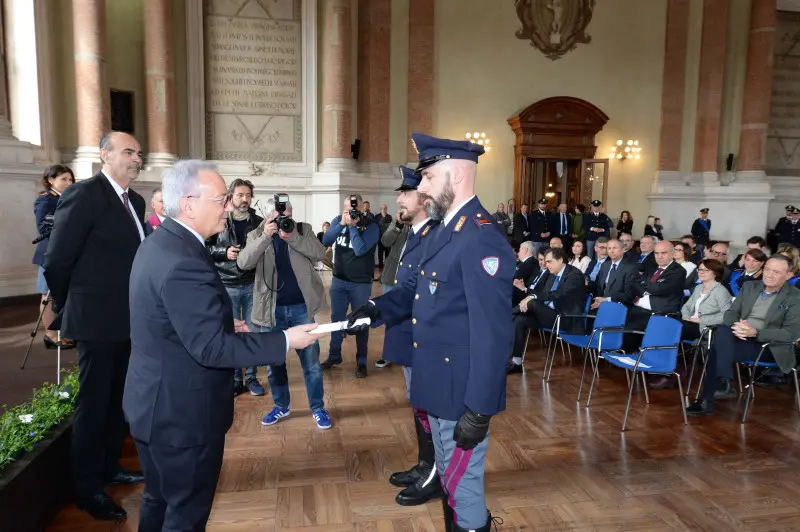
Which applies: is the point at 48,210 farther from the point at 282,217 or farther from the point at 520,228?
the point at 520,228

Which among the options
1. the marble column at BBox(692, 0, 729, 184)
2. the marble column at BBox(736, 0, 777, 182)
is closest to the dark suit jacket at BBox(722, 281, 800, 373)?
the marble column at BBox(692, 0, 729, 184)

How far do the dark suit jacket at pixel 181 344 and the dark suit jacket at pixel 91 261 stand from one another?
41.2 inches

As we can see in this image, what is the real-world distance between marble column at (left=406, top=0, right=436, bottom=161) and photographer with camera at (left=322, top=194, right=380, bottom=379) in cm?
877

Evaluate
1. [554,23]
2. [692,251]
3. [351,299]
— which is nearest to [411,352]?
[351,299]

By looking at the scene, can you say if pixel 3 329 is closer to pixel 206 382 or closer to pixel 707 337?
pixel 206 382

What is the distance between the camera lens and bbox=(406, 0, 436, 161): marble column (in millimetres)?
13500

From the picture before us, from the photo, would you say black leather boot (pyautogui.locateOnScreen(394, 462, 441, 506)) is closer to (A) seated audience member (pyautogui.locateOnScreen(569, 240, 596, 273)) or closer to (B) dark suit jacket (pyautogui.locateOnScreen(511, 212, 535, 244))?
(A) seated audience member (pyautogui.locateOnScreen(569, 240, 596, 273))

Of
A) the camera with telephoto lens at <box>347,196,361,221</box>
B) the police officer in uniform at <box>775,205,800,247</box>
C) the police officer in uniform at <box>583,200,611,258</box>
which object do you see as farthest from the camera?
the police officer in uniform at <box>775,205,800,247</box>

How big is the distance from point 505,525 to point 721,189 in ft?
48.7

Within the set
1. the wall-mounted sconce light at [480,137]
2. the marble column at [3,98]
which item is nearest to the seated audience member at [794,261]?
the wall-mounted sconce light at [480,137]

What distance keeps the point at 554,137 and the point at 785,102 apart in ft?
24.0

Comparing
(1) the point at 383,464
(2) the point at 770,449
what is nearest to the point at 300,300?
(1) the point at 383,464

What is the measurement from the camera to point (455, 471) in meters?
2.19

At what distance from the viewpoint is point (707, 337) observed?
4.99 m
